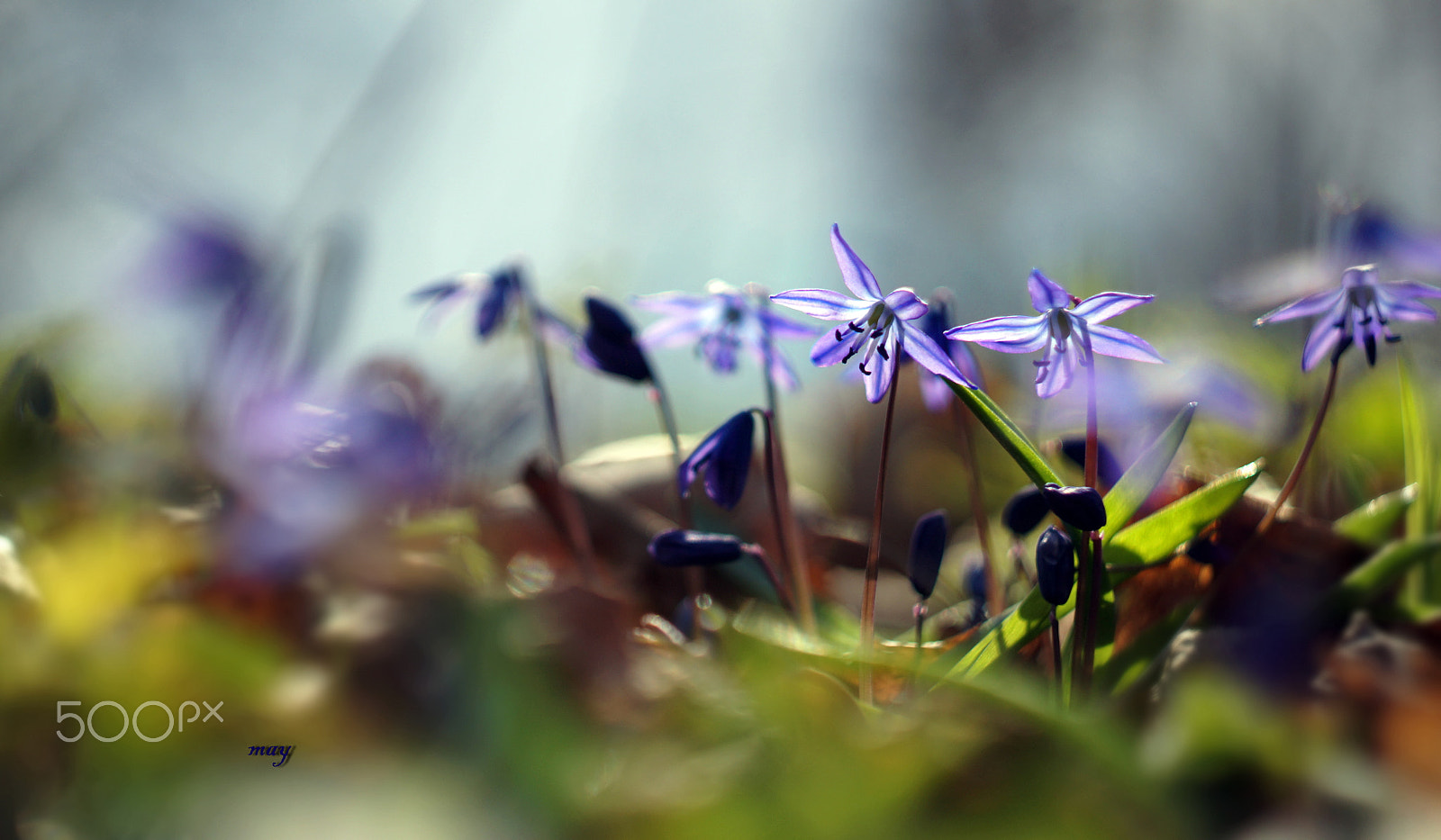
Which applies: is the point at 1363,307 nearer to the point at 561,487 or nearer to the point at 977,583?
the point at 977,583

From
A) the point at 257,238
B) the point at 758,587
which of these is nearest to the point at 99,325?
the point at 257,238

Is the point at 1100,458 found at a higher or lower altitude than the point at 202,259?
lower

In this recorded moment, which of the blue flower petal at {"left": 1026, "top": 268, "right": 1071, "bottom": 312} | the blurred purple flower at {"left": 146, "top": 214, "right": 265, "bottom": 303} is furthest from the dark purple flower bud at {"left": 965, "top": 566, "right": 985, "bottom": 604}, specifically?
the blurred purple flower at {"left": 146, "top": 214, "right": 265, "bottom": 303}

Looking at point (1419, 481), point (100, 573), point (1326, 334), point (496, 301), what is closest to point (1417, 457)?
point (1419, 481)

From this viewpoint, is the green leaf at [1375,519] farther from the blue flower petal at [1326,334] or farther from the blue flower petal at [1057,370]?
the blue flower petal at [1057,370]

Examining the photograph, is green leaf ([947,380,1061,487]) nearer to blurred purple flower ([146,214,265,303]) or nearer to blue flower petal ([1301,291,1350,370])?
blue flower petal ([1301,291,1350,370])
